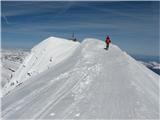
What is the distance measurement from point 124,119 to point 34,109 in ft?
18.8

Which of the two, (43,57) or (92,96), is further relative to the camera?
(43,57)

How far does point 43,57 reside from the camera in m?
53.1

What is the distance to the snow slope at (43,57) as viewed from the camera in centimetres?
4797

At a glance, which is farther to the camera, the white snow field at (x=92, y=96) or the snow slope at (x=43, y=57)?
the snow slope at (x=43, y=57)

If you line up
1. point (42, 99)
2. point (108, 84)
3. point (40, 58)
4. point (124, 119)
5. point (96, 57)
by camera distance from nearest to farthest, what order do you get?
point (124, 119)
point (42, 99)
point (108, 84)
point (96, 57)
point (40, 58)

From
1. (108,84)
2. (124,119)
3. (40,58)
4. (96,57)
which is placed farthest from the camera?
(40,58)

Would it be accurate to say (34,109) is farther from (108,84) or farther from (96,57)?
(96,57)

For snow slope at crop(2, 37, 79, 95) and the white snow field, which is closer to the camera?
the white snow field

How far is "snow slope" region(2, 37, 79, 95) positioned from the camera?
47969 millimetres

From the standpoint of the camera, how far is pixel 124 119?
48.5ft

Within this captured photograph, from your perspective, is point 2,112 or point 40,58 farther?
point 40,58

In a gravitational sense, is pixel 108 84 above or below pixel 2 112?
above

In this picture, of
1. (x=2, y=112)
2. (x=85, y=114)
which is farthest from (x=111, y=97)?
(x=2, y=112)

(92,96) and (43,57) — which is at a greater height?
(92,96)
